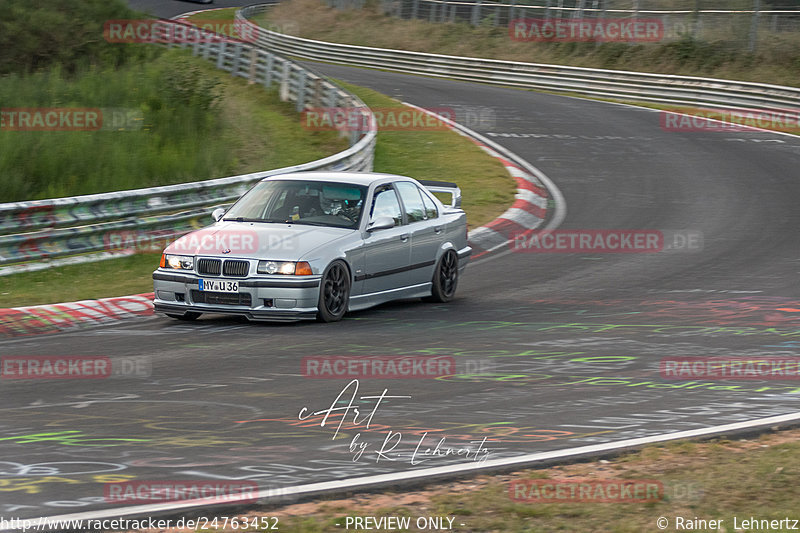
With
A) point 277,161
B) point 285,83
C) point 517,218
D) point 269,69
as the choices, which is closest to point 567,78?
point 269,69

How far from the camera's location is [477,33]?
1933 inches

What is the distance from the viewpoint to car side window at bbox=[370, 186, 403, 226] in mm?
11539

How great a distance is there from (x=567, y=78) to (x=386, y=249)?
28.8 metres

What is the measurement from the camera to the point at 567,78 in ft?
128

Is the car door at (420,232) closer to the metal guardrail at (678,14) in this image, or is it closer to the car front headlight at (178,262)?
the car front headlight at (178,262)

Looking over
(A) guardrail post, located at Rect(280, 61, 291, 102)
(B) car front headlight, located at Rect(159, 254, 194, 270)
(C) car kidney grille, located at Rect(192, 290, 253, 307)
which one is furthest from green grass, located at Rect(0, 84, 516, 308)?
(A) guardrail post, located at Rect(280, 61, 291, 102)

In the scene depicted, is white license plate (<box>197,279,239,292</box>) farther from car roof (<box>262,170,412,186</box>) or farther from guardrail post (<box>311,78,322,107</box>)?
guardrail post (<box>311,78,322,107</box>)

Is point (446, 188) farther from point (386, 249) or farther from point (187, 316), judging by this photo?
point (187, 316)

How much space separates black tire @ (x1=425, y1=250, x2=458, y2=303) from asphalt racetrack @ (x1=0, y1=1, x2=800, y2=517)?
0.87 ft

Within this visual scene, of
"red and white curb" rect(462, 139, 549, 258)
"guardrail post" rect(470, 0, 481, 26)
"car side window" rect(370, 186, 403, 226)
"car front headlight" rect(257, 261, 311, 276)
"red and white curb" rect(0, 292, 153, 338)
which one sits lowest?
"red and white curb" rect(462, 139, 549, 258)

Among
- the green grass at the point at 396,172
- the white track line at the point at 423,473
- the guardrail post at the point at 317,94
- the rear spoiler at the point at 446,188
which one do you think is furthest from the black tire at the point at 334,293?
the guardrail post at the point at 317,94

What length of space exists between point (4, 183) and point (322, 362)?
864 centimetres

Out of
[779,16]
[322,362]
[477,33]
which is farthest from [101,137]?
[477,33]

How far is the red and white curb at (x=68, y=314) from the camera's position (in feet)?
33.6
